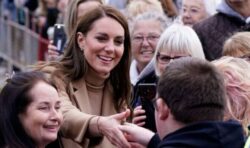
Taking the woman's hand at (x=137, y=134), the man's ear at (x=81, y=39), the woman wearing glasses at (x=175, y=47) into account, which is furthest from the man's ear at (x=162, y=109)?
the woman wearing glasses at (x=175, y=47)

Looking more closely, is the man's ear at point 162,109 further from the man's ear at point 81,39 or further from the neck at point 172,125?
the man's ear at point 81,39

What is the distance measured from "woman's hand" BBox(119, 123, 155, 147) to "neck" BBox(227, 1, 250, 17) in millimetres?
3179

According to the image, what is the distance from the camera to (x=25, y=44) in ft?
53.9

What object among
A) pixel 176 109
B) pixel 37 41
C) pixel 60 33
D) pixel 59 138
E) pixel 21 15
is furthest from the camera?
pixel 21 15

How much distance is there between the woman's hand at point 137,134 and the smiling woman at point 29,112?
1.41 feet

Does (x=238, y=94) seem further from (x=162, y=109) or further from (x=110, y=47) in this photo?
(x=110, y=47)

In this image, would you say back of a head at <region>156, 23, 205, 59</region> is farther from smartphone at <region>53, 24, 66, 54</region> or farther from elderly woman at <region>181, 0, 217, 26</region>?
elderly woman at <region>181, 0, 217, 26</region>

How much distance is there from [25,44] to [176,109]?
12.6 metres

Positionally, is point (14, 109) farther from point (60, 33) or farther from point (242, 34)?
point (60, 33)

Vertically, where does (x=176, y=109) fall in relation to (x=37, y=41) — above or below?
above

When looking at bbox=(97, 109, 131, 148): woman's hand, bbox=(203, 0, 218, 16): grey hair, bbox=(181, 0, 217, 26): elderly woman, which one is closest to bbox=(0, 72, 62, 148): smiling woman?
bbox=(97, 109, 131, 148): woman's hand

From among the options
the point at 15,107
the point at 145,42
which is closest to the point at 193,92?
the point at 15,107

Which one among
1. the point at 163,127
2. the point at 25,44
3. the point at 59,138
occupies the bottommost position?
the point at 25,44

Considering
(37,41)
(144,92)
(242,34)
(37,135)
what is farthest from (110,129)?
(37,41)
